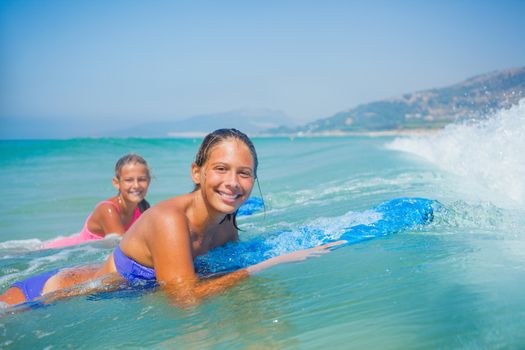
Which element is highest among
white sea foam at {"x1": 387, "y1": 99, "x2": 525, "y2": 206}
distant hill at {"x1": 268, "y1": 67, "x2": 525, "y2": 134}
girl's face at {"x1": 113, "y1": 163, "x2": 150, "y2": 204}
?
distant hill at {"x1": 268, "y1": 67, "x2": 525, "y2": 134}

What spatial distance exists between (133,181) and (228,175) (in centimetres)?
302

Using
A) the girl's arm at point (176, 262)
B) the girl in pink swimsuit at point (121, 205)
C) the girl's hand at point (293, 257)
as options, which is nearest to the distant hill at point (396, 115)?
the girl in pink swimsuit at point (121, 205)

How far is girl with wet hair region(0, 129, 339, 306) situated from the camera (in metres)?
2.56

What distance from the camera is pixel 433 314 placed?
1948mm

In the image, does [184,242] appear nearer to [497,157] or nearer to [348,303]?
[348,303]

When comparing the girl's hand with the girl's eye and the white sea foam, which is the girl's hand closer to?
the girl's eye

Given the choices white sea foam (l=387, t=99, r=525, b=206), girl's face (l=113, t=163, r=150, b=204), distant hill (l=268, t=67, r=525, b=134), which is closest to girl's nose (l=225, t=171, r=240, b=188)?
girl's face (l=113, t=163, r=150, b=204)

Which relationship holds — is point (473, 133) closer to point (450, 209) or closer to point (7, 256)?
point (450, 209)

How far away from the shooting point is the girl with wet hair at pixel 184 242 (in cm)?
256

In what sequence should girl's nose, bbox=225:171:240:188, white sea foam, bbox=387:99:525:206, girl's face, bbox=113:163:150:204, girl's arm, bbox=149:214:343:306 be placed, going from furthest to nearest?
white sea foam, bbox=387:99:525:206 → girl's face, bbox=113:163:150:204 → girl's nose, bbox=225:171:240:188 → girl's arm, bbox=149:214:343:306

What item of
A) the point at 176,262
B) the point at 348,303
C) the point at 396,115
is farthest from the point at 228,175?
the point at 396,115

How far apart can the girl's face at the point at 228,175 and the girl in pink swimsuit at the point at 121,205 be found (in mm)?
2864

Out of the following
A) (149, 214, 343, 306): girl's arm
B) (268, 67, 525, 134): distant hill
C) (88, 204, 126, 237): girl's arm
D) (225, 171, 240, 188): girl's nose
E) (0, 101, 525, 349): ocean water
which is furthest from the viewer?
(268, 67, 525, 134): distant hill

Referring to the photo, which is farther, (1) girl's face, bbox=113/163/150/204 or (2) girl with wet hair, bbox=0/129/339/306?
(1) girl's face, bbox=113/163/150/204
